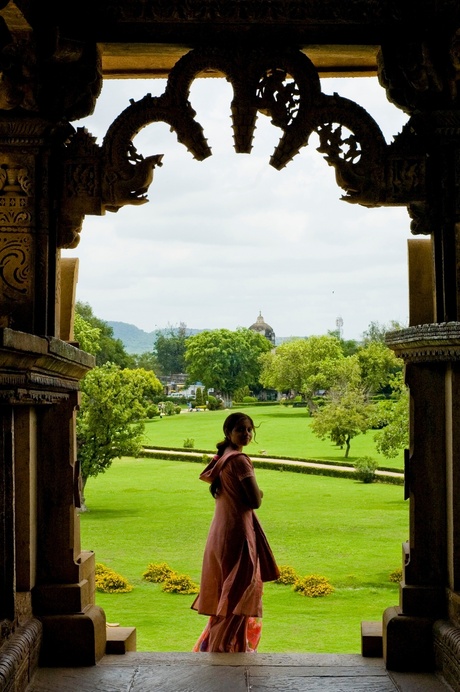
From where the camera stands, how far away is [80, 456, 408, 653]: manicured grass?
15.5 m

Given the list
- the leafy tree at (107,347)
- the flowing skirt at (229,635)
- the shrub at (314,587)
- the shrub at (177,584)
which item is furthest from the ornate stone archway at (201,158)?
the leafy tree at (107,347)

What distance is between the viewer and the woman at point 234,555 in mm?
4371

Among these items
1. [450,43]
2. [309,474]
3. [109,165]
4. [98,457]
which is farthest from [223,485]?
[309,474]

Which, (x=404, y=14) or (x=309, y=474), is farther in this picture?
(x=309, y=474)

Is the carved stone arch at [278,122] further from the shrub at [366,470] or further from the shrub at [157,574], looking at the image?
the shrub at [366,470]

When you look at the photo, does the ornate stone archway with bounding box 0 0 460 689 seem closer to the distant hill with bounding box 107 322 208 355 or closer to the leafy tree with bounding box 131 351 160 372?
the leafy tree with bounding box 131 351 160 372

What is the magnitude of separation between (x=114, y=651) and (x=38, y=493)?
2.61ft

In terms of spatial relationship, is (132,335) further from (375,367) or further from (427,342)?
(427,342)

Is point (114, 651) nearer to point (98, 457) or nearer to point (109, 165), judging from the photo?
point (109, 165)

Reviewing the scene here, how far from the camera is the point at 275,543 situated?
2427 centimetres

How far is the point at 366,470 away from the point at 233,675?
81.5ft

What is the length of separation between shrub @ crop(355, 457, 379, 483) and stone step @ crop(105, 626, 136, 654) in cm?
2429

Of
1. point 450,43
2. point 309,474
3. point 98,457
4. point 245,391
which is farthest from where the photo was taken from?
point 245,391

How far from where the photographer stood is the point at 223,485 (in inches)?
176
